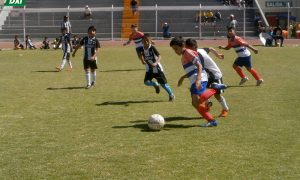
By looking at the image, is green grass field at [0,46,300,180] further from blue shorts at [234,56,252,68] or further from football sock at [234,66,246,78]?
blue shorts at [234,56,252,68]

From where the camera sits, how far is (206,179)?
659 centimetres

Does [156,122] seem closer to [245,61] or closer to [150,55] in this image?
[150,55]

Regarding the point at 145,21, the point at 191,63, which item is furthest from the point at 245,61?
the point at 145,21

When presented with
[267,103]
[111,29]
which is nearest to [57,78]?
[267,103]

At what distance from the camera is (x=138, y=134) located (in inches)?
366

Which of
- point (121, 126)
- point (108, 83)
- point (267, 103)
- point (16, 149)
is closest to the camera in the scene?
point (16, 149)

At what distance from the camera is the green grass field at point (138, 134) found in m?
7.05

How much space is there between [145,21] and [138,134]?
3614 centimetres

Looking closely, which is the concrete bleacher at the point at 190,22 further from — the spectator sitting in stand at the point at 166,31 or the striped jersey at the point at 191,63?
the striped jersey at the point at 191,63

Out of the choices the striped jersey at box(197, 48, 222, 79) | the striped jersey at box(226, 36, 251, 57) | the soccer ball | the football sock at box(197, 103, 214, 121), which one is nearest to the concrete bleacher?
the striped jersey at box(226, 36, 251, 57)

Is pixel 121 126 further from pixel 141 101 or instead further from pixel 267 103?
pixel 267 103

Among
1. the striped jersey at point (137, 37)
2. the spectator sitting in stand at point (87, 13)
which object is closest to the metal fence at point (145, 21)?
the spectator sitting in stand at point (87, 13)

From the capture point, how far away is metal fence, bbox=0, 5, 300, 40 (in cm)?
4297

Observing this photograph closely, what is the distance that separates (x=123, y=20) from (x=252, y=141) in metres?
37.0
